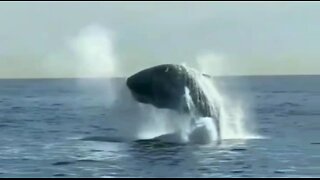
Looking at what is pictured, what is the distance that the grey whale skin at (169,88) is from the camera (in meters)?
45.1

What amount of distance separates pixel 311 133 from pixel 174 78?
16.7 meters

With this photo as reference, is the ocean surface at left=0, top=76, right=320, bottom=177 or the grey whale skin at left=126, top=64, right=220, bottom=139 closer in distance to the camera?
the ocean surface at left=0, top=76, right=320, bottom=177

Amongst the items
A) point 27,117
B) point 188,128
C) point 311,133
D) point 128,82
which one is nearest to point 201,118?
point 188,128

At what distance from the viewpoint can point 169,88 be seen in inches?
1777

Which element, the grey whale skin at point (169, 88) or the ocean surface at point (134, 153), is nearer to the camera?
the ocean surface at point (134, 153)

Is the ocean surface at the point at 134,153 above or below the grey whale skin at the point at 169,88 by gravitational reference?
below

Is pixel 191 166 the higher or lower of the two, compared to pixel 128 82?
lower

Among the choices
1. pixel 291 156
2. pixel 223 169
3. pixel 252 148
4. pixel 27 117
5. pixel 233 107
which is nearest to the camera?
pixel 223 169

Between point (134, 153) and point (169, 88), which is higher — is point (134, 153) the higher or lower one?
the lower one

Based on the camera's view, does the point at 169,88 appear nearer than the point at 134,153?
No

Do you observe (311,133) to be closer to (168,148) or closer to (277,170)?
(168,148)

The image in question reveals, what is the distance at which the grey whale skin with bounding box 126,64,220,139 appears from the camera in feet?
148

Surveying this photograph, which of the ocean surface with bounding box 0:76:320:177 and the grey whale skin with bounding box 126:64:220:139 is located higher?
the grey whale skin with bounding box 126:64:220:139

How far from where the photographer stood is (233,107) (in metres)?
55.2
